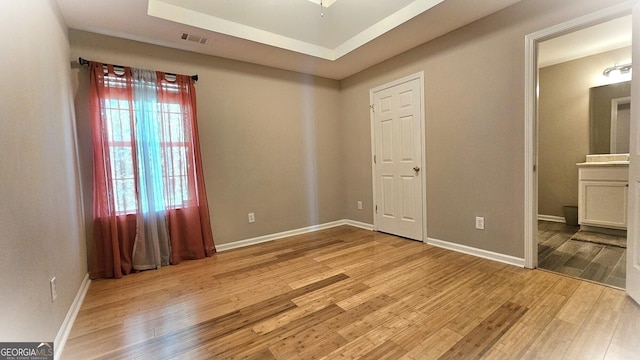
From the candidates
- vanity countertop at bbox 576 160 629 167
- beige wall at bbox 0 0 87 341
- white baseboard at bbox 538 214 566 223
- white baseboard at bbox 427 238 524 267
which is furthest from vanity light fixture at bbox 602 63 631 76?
beige wall at bbox 0 0 87 341

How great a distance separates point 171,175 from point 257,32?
1832 mm

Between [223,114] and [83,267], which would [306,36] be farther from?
[83,267]

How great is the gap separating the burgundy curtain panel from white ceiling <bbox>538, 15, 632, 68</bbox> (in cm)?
444

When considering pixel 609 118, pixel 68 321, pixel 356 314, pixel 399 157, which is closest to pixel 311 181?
pixel 399 157

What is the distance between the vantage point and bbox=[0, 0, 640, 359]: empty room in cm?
147

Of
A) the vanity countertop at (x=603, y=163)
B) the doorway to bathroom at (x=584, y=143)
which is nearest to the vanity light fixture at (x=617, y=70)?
the doorway to bathroom at (x=584, y=143)

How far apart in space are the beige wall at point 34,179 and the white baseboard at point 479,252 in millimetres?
3344

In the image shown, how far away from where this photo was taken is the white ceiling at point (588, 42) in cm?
296

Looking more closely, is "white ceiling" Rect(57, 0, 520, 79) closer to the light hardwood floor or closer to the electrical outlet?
the electrical outlet

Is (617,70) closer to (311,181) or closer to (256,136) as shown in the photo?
(311,181)

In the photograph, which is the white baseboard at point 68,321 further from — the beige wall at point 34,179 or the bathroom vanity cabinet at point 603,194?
the bathroom vanity cabinet at point 603,194

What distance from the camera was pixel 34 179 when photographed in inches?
54.6

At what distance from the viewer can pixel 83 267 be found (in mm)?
2311

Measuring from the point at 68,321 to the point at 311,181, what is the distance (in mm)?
2967
